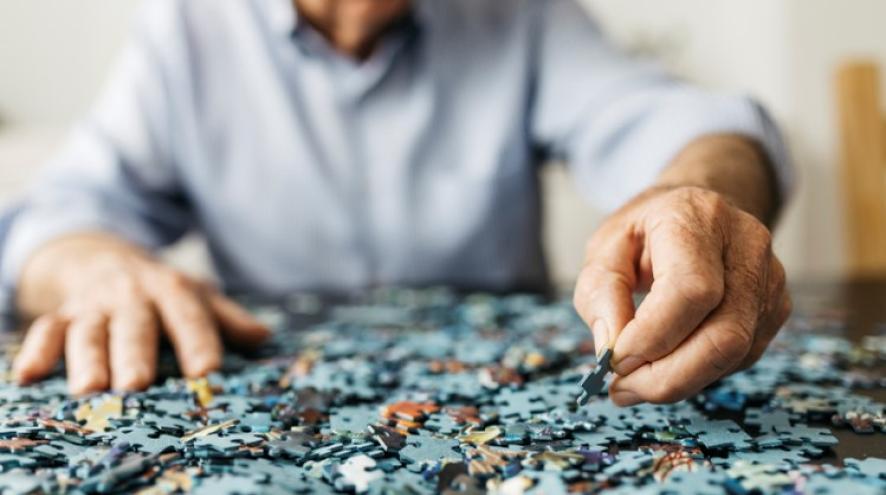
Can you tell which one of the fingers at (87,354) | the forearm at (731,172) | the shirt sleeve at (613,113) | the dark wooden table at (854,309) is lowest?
the dark wooden table at (854,309)

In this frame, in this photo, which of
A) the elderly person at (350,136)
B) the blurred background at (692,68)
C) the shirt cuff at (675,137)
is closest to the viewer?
the shirt cuff at (675,137)

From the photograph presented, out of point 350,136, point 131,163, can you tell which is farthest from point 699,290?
point 131,163

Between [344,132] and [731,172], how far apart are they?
3.10 feet

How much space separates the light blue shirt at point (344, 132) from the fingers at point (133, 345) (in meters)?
0.70

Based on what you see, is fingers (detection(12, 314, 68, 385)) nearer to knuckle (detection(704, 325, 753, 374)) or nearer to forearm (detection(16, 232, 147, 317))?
forearm (detection(16, 232, 147, 317))

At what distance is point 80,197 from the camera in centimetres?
155

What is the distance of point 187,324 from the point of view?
0.98m

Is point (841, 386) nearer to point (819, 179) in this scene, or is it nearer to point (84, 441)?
point (84, 441)

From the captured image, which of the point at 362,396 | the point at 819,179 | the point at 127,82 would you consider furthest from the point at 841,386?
the point at 819,179

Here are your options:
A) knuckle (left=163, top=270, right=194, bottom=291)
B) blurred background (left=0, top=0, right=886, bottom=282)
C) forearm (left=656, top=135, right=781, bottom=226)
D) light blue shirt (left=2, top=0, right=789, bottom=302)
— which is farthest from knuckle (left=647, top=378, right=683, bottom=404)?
blurred background (left=0, top=0, right=886, bottom=282)

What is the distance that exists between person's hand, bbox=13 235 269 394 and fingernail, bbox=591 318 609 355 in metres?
0.47

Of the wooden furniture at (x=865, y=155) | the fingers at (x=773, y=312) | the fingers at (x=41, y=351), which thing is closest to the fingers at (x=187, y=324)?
the fingers at (x=41, y=351)

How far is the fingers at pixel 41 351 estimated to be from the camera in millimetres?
878

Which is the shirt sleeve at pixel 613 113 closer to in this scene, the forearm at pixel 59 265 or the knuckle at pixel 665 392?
the knuckle at pixel 665 392
